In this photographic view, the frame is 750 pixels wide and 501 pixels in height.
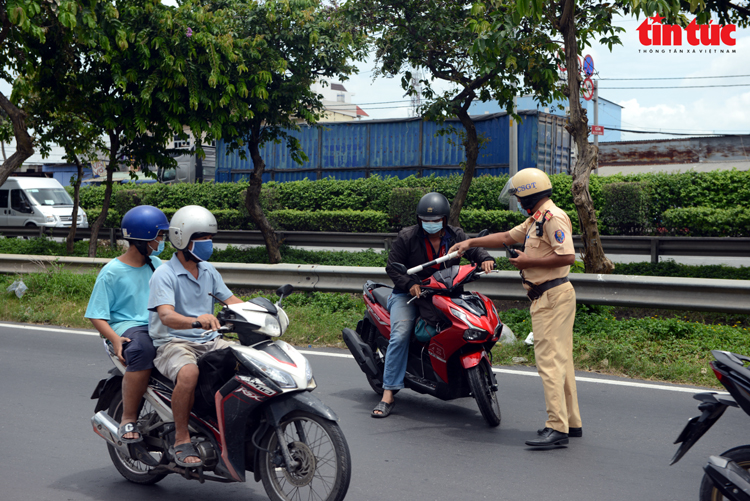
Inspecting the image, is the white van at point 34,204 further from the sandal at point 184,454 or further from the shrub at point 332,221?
the sandal at point 184,454

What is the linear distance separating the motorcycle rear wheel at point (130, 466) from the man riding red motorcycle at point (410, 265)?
1.88 m

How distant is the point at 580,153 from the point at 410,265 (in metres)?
4.20

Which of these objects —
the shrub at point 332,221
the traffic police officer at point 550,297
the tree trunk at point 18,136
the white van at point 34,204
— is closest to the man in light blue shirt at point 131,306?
the traffic police officer at point 550,297

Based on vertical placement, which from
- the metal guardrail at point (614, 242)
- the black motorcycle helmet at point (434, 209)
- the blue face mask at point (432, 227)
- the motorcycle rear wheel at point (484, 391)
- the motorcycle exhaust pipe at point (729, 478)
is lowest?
the motorcycle rear wheel at point (484, 391)

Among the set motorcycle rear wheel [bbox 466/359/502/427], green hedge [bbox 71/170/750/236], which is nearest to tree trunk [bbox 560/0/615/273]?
motorcycle rear wheel [bbox 466/359/502/427]

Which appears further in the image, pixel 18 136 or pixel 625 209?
pixel 625 209

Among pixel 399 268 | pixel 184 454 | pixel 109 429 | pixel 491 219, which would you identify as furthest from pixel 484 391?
pixel 491 219

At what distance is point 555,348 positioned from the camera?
4.71 metres

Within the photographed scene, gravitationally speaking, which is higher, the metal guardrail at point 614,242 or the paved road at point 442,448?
the metal guardrail at point 614,242

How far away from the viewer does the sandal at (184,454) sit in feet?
11.6

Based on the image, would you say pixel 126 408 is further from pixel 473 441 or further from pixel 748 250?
pixel 748 250

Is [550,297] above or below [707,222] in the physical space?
below

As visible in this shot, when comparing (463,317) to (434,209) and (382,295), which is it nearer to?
(434,209)

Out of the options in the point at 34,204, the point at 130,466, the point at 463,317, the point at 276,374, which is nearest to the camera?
the point at 276,374
